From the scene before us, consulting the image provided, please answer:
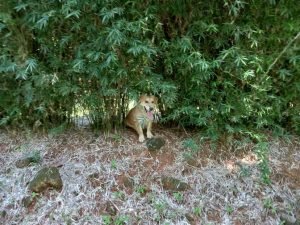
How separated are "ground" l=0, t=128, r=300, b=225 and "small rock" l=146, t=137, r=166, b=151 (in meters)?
0.05

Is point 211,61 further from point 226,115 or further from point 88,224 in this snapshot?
point 88,224

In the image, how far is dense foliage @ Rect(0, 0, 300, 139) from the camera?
3.04 metres

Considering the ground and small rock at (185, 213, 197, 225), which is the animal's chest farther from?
small rock at (185, 213, 197, 225)

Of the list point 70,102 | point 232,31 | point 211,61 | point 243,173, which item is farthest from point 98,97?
point 243,173

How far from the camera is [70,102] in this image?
3645 mm

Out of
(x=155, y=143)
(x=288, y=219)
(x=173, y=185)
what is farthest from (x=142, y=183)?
(x=288, y=219)

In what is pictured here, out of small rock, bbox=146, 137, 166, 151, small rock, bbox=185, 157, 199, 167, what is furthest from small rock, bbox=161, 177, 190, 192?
small rock, bbox=146, 137, 166, 151

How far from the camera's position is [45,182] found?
3.25m

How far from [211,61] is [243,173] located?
115cm

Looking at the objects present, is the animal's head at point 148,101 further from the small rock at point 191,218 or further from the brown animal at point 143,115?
the small rock at point 191,218

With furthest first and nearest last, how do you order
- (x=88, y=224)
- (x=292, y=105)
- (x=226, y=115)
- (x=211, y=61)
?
(x=292, y=105), (x=226, y=115), (x=211, y=61), (x=88, y=224)

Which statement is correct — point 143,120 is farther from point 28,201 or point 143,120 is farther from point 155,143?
point 28,201

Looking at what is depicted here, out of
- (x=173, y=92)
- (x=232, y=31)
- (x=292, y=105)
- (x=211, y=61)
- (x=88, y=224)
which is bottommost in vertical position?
(x=88, y=224)

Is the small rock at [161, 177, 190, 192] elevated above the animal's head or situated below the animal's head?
below
